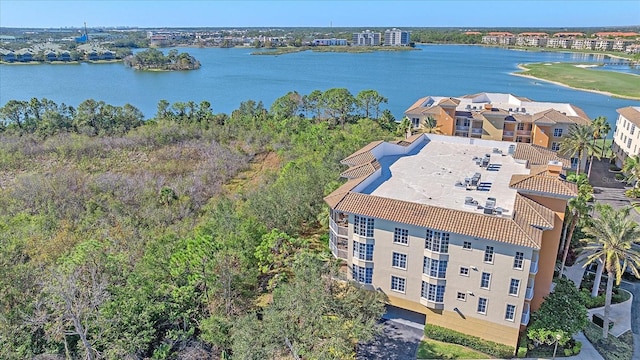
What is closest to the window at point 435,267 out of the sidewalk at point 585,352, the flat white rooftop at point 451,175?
the flat white rooftop at point 451,175

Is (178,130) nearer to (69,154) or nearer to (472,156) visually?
(69,154)

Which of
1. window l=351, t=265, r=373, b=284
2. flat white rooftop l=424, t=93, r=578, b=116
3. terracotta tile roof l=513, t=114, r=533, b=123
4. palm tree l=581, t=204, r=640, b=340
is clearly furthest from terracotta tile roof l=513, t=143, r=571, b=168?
flat white rooftop l=424, t=93, r=578, b=116

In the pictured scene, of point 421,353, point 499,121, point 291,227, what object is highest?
point 499,121

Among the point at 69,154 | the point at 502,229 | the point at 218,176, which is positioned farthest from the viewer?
the point at 69,154

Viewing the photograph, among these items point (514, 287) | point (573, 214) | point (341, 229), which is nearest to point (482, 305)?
point (514, 287)

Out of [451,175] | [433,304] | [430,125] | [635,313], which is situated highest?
[451,175]

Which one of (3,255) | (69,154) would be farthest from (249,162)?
(3,255)

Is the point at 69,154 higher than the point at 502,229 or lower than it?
lower

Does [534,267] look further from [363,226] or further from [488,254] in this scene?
[363,226]

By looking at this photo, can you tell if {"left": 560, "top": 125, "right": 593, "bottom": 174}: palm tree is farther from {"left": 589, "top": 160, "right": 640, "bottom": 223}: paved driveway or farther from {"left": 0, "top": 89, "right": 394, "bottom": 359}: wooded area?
{"left": 0, "top": 89, "right": 394, "bottom": 359}: wooded area
